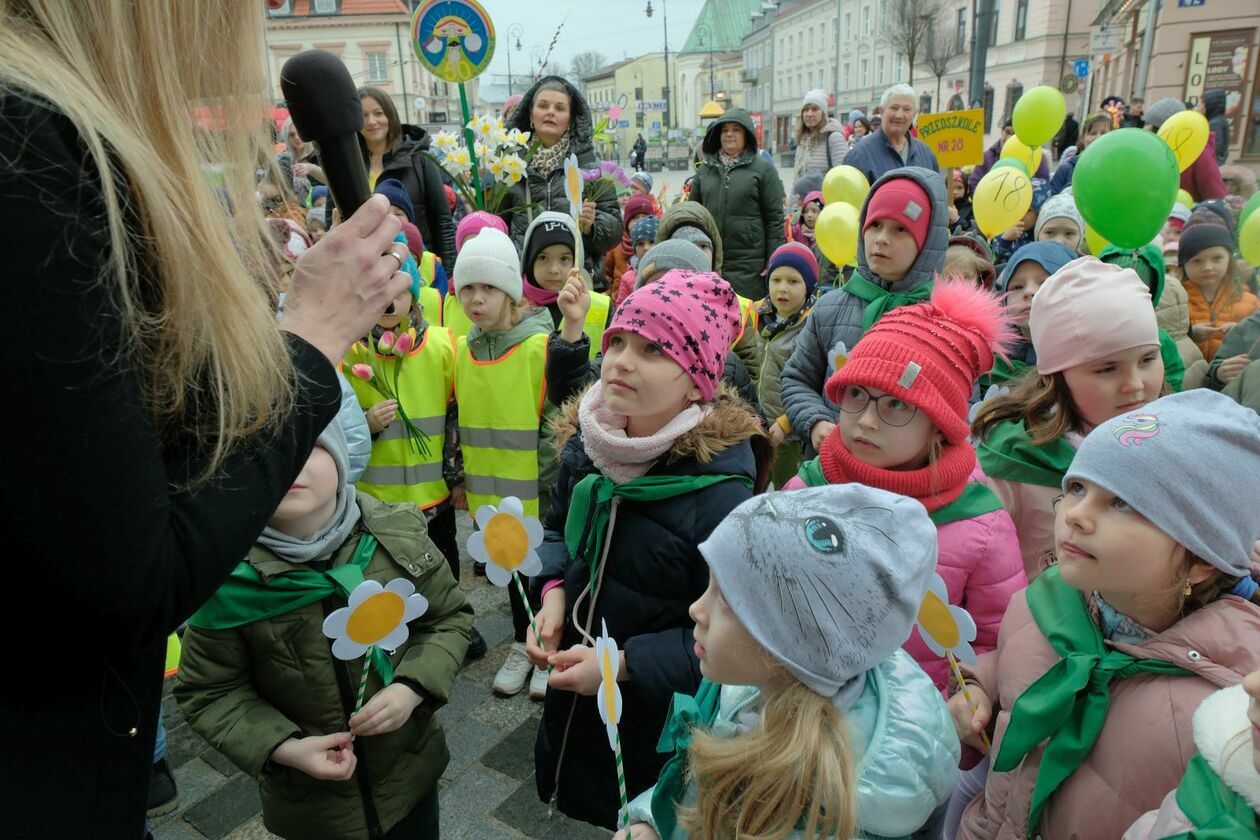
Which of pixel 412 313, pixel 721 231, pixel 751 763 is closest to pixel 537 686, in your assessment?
pixel 412 313

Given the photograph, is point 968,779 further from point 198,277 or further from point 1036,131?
point 1036,131

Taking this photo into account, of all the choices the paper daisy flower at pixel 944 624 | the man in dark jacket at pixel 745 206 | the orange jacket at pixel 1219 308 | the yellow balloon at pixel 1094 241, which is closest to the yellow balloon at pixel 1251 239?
the orange jacket at pixel 1219 308

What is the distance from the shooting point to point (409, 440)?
10.5ft

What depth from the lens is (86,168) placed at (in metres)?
0.75

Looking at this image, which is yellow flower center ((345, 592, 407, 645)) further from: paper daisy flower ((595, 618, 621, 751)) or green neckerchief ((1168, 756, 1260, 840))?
green neckerchief ((1168, 756, 1260, 840))

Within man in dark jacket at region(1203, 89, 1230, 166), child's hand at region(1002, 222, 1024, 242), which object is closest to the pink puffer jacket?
child's hand at region(1002, 222, 1024, 242)

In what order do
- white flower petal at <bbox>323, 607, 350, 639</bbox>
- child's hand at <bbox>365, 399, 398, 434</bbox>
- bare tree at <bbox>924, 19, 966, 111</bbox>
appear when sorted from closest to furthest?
white flower petal at <bbox>323, 607, 350, 639</bbox>
child's hand at <bbox>365, 399, 398, 434</bbox>
bare tree at <bbox>924, 19, 966, 111</bbox>

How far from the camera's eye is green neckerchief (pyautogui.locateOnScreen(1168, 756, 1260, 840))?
3.24ft

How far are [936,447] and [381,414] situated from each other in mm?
2052

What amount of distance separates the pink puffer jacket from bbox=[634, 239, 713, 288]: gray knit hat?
2.02 m

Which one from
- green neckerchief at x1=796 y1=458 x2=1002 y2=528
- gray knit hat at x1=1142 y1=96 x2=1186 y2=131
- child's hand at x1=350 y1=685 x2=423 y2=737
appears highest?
gray knit hat at x1=1142 y1=96 x2=1186 y2=131

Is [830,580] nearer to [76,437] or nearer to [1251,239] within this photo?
[76,437]

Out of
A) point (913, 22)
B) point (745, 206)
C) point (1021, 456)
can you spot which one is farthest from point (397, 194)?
point (913, 22)

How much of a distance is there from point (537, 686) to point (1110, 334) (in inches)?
87.1
